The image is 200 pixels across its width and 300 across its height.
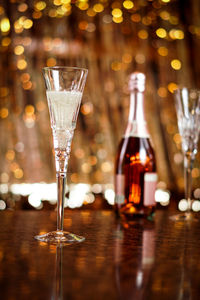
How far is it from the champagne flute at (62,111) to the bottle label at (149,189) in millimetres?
291

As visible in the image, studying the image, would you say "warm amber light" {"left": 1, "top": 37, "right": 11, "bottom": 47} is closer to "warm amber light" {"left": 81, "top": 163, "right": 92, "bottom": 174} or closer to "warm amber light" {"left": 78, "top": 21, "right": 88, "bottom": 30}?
"warm amber light" {"left": 78, "top": 21, "right": 88, "bottom": 30}

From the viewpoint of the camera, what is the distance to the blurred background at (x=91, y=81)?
85.2 inches

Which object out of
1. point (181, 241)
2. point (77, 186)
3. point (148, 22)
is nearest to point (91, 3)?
point (148, 22)

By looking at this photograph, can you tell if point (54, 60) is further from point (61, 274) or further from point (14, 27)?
point (61, 274)

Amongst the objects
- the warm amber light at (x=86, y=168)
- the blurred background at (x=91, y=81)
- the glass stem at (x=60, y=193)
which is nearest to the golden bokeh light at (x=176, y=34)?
the blurred background at (x=91, y=81)

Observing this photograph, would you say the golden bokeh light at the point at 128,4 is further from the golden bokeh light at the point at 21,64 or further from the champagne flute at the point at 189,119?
the champagne flute at the point at 189,119

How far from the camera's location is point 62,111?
637 mm

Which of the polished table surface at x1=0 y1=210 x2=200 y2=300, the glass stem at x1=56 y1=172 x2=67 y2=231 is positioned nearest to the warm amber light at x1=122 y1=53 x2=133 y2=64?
the polished table surface at x1=0 y1=210 x2=200 y2=300

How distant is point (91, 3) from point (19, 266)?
79.6 inches

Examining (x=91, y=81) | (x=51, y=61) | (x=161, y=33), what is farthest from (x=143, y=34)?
(x=51, y=61)

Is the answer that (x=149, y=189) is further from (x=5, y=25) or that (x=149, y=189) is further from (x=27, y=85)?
(x=5, y=25)

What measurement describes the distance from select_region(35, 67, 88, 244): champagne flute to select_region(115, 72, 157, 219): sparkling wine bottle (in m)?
0.29

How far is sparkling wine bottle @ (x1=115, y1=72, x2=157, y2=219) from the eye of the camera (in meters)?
0.92

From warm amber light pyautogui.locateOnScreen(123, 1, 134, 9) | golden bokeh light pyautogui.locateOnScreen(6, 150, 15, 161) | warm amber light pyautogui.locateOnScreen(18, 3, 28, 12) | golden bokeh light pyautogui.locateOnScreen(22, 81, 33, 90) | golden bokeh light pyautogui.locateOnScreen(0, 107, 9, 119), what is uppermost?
warm amber light pyautogui.locateOnScreen(123, 1, 134, 9)
